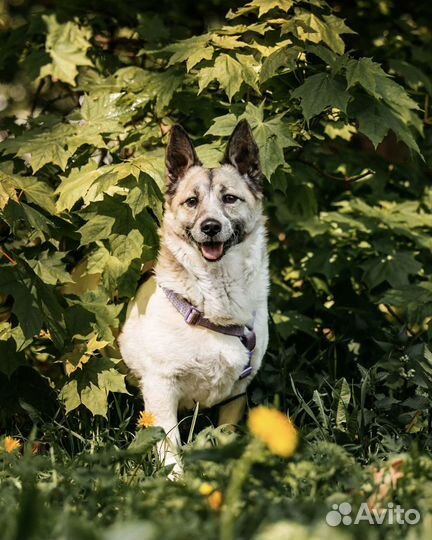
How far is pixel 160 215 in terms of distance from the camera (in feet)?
12.3

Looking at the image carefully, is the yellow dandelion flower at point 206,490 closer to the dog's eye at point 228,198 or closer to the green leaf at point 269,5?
the dog's eye at point 228,198

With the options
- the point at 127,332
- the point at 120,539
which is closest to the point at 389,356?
the point at 127,332

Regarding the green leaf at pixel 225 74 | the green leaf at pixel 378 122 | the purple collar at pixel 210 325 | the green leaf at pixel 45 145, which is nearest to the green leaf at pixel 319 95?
the green leaf at pixel 378 122

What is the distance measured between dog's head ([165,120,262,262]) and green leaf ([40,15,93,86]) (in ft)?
3.75

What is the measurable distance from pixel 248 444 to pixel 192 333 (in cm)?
131

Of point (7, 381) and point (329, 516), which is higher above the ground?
point (329, 516)

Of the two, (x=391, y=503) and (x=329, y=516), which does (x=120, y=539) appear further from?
(x=391, y=503)

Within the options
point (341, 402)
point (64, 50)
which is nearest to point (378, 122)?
point (341, 402)

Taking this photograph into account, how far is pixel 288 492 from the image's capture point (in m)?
2.68

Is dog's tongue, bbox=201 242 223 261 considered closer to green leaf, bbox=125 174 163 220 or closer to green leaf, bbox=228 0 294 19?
green leaf, bbox=125 174 163 220

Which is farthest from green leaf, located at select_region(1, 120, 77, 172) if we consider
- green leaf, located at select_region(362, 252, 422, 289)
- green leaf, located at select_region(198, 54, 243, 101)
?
green leaf, located at select_region(362, 252, 422, 289)

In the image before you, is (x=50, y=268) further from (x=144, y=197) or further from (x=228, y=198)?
(x=228, y=198)

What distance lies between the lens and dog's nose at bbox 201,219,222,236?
363 cm

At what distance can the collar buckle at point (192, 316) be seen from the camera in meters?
3.69
